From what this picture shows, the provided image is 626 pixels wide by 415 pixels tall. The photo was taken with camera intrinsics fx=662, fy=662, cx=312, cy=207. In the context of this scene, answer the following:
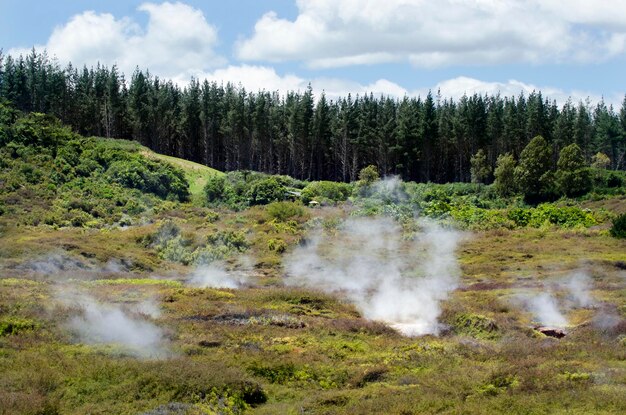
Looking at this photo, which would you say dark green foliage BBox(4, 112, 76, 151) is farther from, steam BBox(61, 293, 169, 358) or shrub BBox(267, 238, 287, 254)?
steam BBox(61, 293, 169, 358)

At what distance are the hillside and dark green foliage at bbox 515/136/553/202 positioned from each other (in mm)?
7099

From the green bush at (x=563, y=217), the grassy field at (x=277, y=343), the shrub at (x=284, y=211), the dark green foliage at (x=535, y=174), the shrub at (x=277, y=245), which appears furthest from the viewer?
the dark green foliage at (x=535, y=174)

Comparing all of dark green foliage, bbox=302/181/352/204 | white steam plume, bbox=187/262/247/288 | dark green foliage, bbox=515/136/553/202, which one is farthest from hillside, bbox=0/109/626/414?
dark green foliage, bbox=515/136/553/202

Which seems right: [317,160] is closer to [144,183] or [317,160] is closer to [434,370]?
[144,183]

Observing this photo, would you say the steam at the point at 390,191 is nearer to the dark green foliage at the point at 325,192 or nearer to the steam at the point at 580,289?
the dark green foliage at the point at 325,192

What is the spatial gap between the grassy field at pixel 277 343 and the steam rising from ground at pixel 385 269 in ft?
2.72

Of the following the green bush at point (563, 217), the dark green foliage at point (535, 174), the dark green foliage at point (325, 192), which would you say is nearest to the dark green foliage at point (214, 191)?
the dark green foliage at point (325, 192)

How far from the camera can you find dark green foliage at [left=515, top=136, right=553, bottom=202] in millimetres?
70631

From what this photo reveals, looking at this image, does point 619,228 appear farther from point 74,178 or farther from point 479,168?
point 74,178

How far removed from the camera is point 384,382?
18.6 m

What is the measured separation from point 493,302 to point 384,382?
12.1m

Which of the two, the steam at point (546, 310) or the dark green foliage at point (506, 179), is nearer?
the steam at point (546, 310)

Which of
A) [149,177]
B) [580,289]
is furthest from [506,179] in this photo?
[580,289]

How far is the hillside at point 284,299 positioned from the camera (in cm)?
1697
